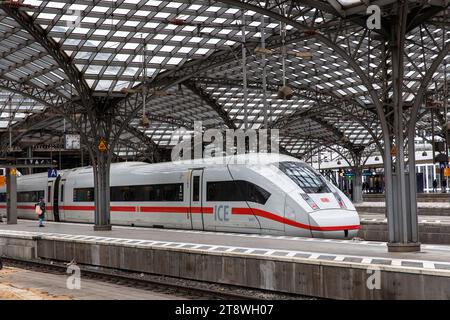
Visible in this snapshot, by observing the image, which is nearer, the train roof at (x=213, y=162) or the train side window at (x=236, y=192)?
the train side window at (x=236, y=192)

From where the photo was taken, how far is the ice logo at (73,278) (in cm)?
1732

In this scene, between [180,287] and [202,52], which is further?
[202,52]

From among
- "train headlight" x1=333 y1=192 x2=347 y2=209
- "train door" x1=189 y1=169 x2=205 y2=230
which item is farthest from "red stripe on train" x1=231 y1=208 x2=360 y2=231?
"train door" x1=189 y1=169 x2=205 y2=230

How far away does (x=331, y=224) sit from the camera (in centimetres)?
2062

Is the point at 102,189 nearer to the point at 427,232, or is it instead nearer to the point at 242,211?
the point at 242,211

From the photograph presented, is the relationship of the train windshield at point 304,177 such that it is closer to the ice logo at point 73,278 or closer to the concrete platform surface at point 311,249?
the concrete platform surface at point 311,249

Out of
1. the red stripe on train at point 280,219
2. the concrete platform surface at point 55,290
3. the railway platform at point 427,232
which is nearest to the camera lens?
the concrete platform surface at point 55,290

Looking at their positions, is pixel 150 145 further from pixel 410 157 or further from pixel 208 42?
pixel 410 157

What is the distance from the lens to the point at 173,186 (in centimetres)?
2752

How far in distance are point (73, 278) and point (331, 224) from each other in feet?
29.7

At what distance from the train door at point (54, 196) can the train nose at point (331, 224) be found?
74.8 feet


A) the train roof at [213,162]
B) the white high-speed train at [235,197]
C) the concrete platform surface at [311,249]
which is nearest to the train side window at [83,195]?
the white high-speed train at [235,197]

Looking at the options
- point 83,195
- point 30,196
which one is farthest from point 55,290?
point 30,196
